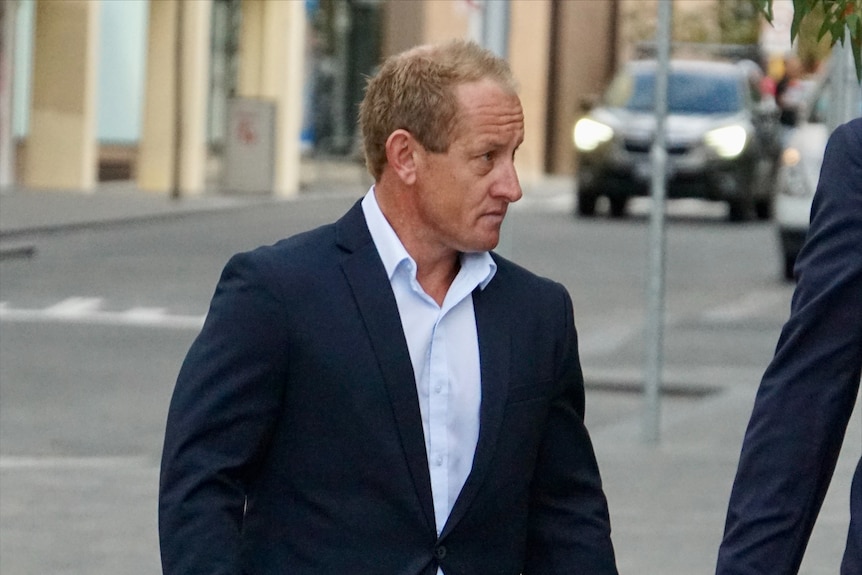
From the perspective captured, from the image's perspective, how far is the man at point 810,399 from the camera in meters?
2.59

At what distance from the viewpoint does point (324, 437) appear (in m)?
3.12

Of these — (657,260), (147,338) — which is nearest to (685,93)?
(147,338)

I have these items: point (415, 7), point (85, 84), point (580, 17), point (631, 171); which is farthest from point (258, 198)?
point (580, 17)

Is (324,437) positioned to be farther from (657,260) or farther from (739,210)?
(739,210)

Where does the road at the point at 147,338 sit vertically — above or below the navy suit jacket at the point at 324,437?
below

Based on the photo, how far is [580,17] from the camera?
142ft

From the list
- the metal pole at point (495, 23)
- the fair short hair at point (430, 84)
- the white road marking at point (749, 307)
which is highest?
the metal pole at point (495, 23)

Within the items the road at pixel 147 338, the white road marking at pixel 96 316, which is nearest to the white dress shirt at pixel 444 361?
the road at pixel 147 338

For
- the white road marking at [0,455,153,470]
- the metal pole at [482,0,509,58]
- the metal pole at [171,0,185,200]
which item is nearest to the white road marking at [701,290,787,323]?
the metal pole at [482,0,509,58]

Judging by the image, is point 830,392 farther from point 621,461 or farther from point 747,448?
point 621,461

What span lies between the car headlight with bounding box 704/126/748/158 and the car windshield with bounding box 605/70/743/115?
676 millimetres

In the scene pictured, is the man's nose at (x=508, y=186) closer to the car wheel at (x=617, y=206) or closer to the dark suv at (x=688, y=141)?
the dark suv at (x=688, y=141)

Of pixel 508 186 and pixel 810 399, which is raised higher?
A: pixel 508 186

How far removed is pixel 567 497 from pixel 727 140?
2255cm
